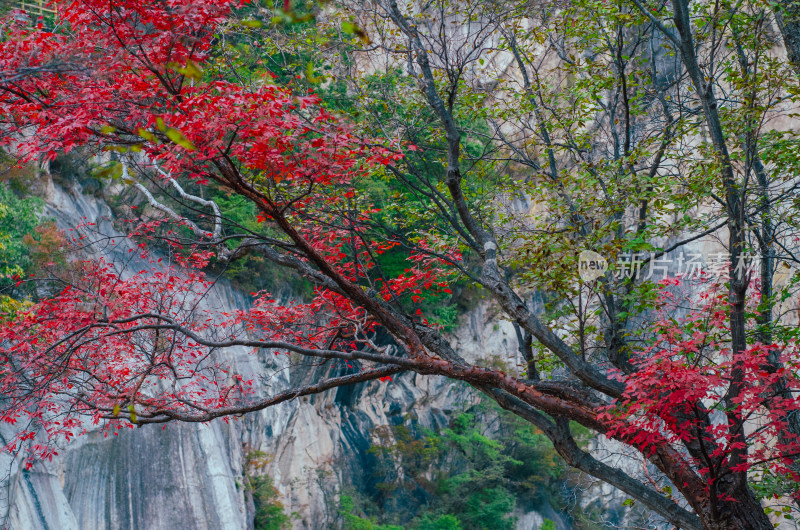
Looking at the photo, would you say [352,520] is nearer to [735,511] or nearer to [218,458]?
[218,458]

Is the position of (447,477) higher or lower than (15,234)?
lower

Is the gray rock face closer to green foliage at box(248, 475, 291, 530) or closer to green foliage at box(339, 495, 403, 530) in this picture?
green foliage at box(339, 495, 403, 530)

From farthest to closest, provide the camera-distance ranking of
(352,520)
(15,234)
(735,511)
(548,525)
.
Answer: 1. (548,525)
2. (352,520)
3. (15,234)
4. (735,511)

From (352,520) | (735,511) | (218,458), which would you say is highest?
(218,458)

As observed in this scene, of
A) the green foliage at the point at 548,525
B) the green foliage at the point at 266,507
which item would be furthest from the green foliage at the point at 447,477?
the green foliage at the point at 266,507

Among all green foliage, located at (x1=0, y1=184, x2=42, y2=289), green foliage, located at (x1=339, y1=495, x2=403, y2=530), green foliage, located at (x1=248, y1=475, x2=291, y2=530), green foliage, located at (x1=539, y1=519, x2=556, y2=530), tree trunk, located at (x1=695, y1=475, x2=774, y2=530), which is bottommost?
green foliage, located at (x1=539, y1=519, x2=556, y2=530)

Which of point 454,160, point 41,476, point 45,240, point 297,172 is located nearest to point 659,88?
point 454,160

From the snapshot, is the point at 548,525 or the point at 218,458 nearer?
the point at 218,458

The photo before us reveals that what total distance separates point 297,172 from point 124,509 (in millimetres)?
6880

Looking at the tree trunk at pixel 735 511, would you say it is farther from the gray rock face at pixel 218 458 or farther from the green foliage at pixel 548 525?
the green foliage at pixel 548 525

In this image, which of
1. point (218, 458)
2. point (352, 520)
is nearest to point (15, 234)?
point (218, 458)

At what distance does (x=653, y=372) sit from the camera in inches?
124

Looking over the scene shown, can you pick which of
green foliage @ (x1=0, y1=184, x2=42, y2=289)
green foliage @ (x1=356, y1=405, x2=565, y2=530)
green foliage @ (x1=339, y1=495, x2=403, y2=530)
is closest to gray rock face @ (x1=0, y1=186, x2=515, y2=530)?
green foliage @ (x1=339, y1=495, x2=403, y2=530)

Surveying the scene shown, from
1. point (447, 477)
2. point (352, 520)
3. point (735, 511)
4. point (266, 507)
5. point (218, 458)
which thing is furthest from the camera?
point (447, 477)
